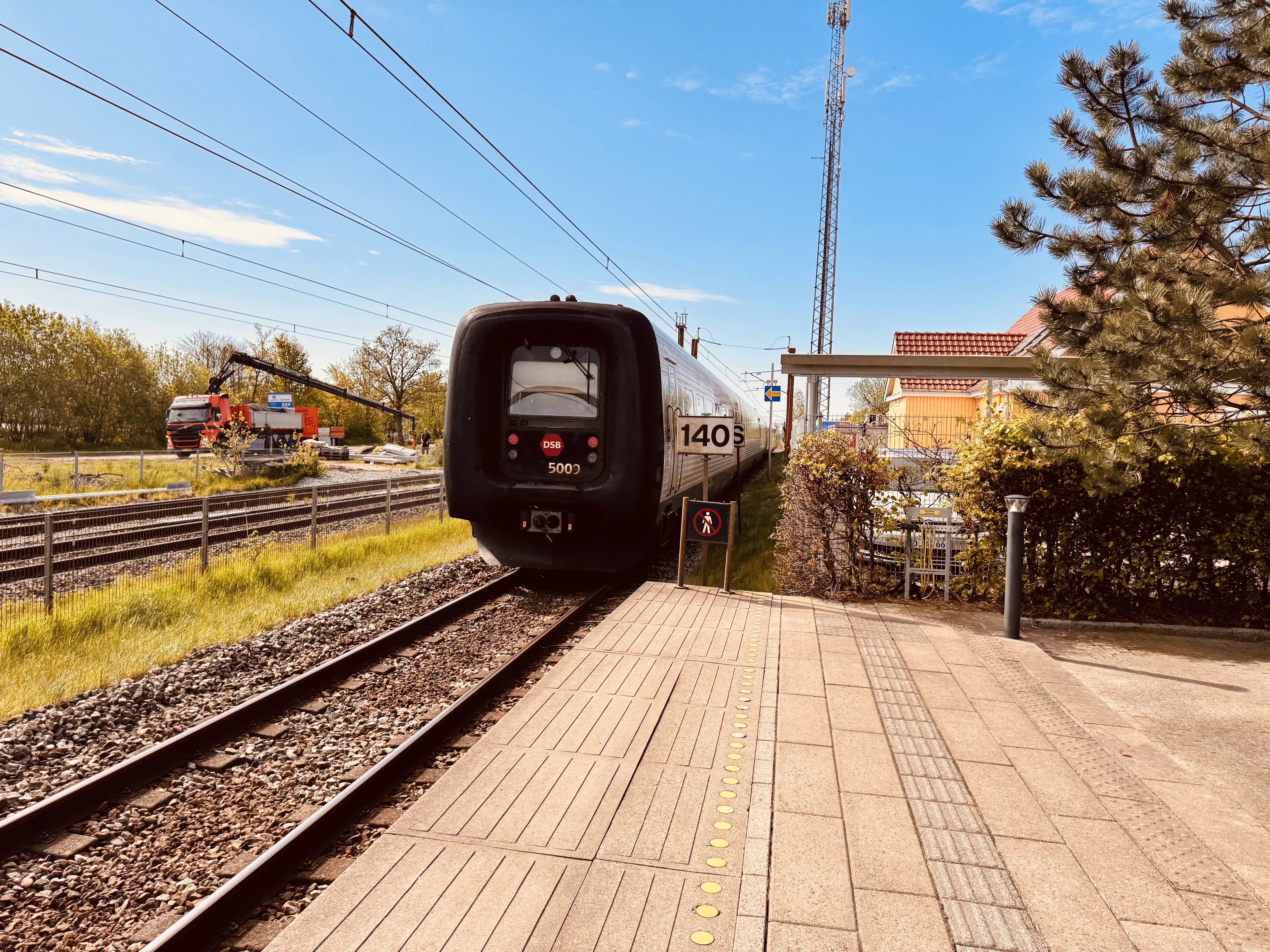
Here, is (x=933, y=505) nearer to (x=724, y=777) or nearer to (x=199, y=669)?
(x=724, y=777)

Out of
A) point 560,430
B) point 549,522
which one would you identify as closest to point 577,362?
point 560,430

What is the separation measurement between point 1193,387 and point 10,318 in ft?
174

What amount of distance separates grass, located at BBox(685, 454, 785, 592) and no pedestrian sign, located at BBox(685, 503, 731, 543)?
2.13 ft

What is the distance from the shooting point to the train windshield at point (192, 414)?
108ft

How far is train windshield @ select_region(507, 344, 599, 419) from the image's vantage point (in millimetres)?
8430

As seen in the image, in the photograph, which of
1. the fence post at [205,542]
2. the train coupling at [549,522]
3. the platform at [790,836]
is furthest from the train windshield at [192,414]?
the platform at [790,836]

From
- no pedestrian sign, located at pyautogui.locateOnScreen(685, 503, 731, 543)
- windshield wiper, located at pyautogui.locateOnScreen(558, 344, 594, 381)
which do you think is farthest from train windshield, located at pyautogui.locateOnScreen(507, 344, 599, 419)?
no pedestrian sign, located at pyautogui.locateOnScreen(685, 503, 731, 543)

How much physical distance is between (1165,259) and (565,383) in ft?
19.9

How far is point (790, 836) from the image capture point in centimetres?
321

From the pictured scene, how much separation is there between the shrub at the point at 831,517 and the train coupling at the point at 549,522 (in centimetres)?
245

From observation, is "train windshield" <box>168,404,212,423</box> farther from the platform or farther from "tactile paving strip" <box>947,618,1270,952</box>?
"tactile paving strip" <box>947,618,1270,952</box>

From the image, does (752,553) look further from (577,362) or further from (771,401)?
(771,401)

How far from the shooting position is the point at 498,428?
8.59 meters

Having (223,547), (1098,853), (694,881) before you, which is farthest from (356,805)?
(223,547)
